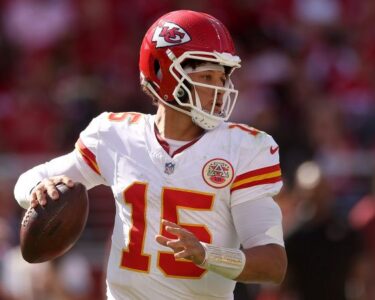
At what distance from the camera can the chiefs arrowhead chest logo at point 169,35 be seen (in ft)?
14.4

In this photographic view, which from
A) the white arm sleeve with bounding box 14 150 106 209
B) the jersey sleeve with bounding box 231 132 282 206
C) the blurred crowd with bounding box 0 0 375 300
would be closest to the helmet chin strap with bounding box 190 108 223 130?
the jersey sleeve with bounding box 231 132 282 206

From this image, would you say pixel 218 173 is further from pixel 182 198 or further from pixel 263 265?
pixel 263 265

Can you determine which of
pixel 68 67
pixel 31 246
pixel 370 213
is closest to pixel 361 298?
pixel 370 213

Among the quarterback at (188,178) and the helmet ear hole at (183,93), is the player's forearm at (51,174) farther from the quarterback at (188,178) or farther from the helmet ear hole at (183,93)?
the helmet ear hole at (183,93)

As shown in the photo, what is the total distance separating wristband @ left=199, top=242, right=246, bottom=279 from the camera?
4.00 metres

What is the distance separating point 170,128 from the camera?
446cm

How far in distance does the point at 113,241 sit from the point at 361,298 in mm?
4135

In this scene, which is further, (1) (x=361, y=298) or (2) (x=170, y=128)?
(1) (x=361, y=298)

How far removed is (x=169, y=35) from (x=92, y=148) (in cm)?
54

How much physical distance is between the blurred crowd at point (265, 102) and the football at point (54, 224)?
3.18 m

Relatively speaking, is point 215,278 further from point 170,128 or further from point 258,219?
point 170,128

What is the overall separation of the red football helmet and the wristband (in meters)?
0.54

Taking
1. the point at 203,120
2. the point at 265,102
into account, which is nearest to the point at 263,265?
the point at 203,120

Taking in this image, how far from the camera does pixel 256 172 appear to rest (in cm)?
425
